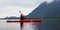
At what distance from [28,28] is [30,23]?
7.0 inches

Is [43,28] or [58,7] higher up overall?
[58,7]

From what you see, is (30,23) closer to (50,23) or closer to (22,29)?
(22,29)

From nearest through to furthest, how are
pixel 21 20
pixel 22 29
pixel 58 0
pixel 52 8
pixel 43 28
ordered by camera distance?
pixel 22 29
pixel 21 20
pixel 43 28
pixel 58 0
pixel 52 8

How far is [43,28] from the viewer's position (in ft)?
18.4

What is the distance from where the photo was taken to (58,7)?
8945mm

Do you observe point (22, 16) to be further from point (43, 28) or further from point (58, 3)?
point (58, 3)

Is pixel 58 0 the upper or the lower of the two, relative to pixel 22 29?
upper

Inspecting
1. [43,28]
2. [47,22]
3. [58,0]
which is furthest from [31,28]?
[58,0]

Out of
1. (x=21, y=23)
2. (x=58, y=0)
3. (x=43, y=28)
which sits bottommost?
(x=43, y=28)

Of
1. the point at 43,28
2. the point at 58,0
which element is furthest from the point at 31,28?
the point at 58,0

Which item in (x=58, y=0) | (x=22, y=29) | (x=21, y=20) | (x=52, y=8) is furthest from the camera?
(x=52, y=8)

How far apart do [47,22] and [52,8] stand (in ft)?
10.8

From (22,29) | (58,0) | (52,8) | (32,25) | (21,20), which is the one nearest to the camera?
(22,29)

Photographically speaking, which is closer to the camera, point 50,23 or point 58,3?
point 50,23
